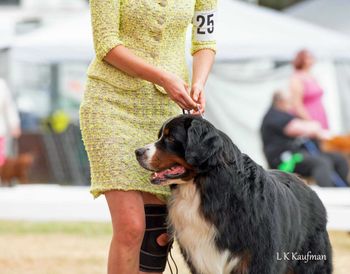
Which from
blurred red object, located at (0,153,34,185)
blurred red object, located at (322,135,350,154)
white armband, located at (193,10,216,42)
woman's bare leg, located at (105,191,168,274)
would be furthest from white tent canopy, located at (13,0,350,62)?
woman's bare leg, located at (105,191,168,274)

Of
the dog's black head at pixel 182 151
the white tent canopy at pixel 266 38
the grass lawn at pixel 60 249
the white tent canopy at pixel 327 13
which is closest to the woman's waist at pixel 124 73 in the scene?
the dog's black head at pixel 182 151

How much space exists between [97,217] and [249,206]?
355 centimetres

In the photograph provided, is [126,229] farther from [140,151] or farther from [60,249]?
[60,249]

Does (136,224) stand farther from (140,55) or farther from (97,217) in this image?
(97,217)

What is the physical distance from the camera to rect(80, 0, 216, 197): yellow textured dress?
15.5 feet

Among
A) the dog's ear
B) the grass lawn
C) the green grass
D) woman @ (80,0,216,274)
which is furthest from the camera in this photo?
the green grass

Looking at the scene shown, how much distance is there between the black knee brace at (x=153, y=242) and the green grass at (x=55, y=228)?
5837 millimetres

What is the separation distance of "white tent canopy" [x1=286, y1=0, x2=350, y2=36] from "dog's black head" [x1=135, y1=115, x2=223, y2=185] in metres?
15.9

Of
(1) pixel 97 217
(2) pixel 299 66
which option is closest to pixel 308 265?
(1) pixel 97 217

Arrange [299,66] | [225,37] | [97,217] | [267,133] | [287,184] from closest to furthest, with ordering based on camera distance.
Result: [287,184]
[97,217]
[267,133]
[299,66]
[225,37]

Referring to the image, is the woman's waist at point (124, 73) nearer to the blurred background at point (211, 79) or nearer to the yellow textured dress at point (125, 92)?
the yellow textured dress at point (125, 92)

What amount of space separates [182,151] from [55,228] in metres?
7.09

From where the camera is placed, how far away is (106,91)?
4801mm

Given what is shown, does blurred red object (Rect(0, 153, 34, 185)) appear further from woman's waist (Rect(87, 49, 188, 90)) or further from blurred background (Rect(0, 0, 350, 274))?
woman's waist (Rect(87, 49, 188, 90))
